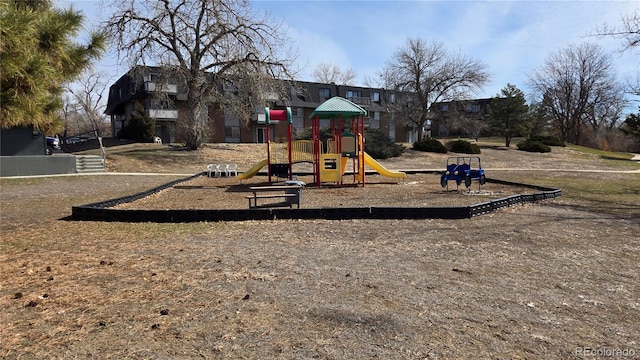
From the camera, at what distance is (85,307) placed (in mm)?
3791

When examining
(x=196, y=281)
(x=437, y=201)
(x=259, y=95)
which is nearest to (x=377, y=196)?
(x=437, y=201)

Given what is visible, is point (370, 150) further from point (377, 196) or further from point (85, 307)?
point (85, 307)

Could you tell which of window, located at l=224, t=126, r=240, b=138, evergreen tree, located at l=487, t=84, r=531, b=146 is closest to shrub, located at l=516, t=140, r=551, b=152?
evergreen tree, located at l=487, t=84, r=531, b=146

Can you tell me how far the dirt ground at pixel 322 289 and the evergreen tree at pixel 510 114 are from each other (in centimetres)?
3894

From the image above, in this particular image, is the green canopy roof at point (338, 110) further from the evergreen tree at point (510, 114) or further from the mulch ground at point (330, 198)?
the evergreen tree at point (510, 114)

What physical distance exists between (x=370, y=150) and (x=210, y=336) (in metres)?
30.3

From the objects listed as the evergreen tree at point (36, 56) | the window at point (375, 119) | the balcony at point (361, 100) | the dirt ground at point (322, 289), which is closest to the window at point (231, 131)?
the balcony at point (361, 100)

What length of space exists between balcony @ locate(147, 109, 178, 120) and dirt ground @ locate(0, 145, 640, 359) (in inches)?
1529

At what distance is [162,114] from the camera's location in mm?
45156

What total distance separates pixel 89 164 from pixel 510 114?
132 feet

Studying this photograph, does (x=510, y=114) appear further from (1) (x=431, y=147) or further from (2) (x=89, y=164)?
(2) (x=89, y=164)

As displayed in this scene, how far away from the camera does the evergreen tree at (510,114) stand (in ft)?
143

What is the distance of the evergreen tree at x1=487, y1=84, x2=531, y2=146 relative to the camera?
4344 cm

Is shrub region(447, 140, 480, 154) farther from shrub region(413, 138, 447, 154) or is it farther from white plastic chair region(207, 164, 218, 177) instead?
white plastic chair region(207, 164, 218, 177)
